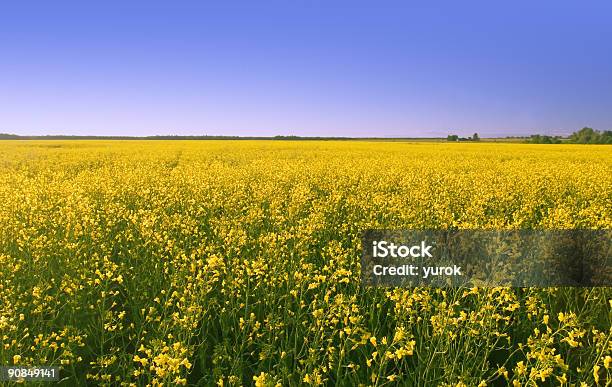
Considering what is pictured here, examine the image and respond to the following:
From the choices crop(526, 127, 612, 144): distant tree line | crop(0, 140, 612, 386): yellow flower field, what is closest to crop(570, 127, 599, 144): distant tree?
crop(526, 127, 612, 144): distant tree line

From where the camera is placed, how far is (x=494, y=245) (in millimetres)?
4453

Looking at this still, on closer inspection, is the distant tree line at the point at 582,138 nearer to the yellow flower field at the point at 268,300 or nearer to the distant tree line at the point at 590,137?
the distant tree line at the point at 590,137

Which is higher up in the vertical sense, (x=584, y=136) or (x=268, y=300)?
(x=584, y=136)

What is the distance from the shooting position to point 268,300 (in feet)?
12.4

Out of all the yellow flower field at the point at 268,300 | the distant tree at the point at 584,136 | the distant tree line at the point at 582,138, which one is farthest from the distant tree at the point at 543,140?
the yellow flower field at the point at 268,300

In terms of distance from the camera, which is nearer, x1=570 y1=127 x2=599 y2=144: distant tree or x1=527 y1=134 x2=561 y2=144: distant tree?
x1=527 y1=134 x2=561 y2=144: distant tree

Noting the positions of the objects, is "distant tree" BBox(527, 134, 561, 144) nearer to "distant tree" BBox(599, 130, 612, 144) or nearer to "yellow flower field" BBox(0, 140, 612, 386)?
"distant tree" BBox(599, 130, 612, 144)

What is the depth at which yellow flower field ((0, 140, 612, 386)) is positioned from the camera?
273 cm

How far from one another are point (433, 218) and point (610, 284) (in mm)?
2643

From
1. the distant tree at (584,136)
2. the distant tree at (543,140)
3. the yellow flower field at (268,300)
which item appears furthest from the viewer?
the distant tree at (584,136)

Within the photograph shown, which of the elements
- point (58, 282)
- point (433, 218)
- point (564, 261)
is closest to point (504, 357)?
point (564, 261)

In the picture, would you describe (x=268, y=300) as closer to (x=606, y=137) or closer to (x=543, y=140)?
(x=543, y=140)

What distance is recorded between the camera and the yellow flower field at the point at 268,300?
8.97 ft

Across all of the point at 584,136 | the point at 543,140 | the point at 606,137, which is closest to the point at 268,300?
the point at 543,140
